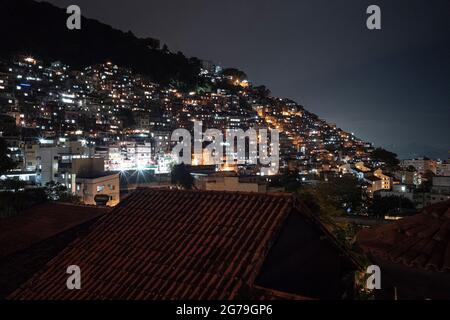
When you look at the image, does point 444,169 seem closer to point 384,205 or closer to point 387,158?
point 387,158

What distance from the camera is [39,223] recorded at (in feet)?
31.0

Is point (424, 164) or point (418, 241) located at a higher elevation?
point (424, 164)

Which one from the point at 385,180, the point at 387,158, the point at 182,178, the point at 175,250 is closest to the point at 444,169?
the point at 387,158

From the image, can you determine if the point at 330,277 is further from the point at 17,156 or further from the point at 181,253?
the point at 17,156

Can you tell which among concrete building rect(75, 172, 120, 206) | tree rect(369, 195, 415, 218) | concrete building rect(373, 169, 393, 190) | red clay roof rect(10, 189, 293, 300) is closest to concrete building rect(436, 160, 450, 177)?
concrete building rect(373, 169, 393, 190)

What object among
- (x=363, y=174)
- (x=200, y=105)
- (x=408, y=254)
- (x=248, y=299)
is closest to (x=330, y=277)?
(x=408, y=254)

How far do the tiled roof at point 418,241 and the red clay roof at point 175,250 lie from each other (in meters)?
1.32

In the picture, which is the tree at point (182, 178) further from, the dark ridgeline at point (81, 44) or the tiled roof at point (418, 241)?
the dark ridgeline at point (81, 44)

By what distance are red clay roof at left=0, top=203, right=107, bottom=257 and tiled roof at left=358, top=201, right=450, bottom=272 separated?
7.20 m

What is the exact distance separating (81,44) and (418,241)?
132808mm

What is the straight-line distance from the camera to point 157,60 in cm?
13600

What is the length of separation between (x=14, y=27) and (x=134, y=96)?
40936 mm

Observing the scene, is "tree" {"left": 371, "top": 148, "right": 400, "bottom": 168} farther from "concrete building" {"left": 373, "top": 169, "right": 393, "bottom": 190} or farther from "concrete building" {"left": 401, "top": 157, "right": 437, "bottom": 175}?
"concrete building" {"left": 373, "top": 169, "right": 393, "bottom": 190}

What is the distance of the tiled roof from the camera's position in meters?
3.93
